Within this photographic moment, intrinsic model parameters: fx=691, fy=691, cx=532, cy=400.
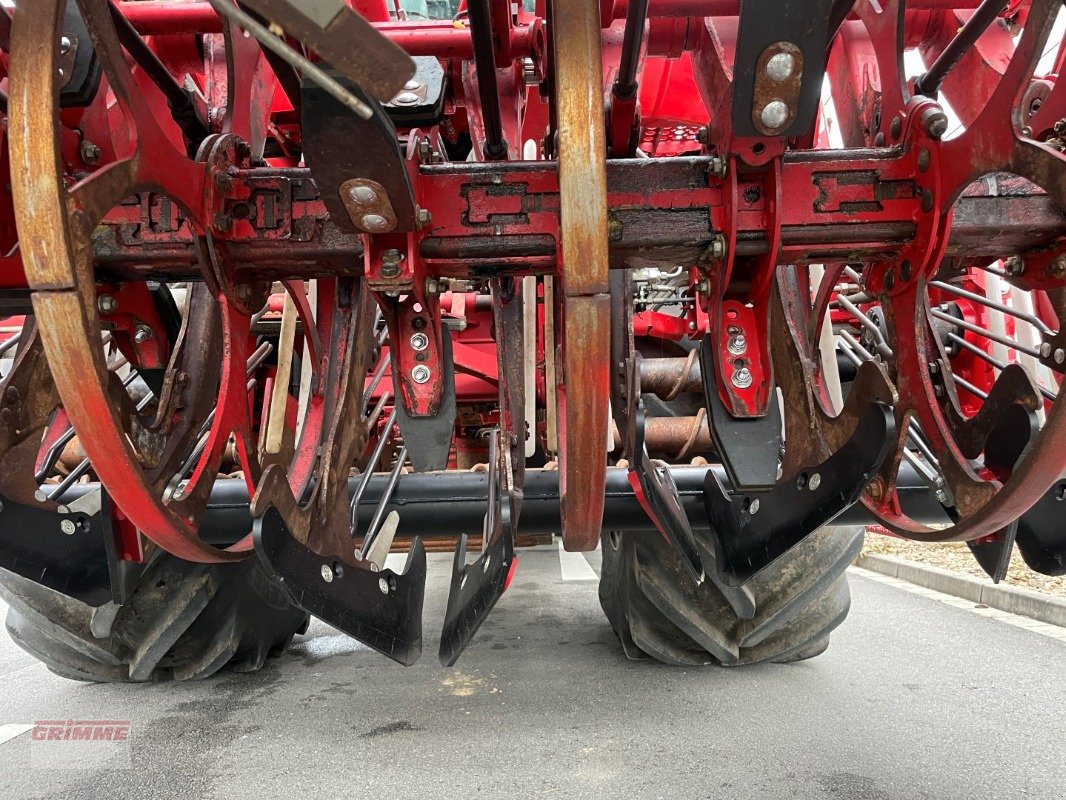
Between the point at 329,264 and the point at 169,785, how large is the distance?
126 cm

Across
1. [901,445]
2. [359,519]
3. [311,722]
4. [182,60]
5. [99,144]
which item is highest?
[182,60]

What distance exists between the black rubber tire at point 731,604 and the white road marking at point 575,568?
218 centimetres

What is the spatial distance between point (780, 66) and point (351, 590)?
1.14 m

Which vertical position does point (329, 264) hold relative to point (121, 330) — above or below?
above

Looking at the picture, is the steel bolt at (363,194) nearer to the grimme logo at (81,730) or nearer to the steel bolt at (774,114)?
the steel bolt at (774,114)

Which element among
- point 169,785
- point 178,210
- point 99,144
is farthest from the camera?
point 169,785

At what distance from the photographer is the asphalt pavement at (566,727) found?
1.55 metres

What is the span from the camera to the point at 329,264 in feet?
4.43

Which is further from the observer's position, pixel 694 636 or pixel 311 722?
pixel 694 636

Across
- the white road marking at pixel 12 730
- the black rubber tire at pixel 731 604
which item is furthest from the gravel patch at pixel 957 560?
the white road marking at pixel 12 730

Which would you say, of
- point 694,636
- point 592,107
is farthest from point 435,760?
point 592,107

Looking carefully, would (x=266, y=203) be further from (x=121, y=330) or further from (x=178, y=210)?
(x=121, y=330)

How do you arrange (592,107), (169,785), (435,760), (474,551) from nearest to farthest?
(592,107) < (169,785) < (435,760) < (474,551)

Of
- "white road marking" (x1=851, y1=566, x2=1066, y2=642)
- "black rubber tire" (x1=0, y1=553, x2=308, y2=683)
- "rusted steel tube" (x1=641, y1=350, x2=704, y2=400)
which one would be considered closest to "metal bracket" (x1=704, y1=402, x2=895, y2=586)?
"rusted steel tube" (x1=641, y1=350, x2=704, y2=400)
